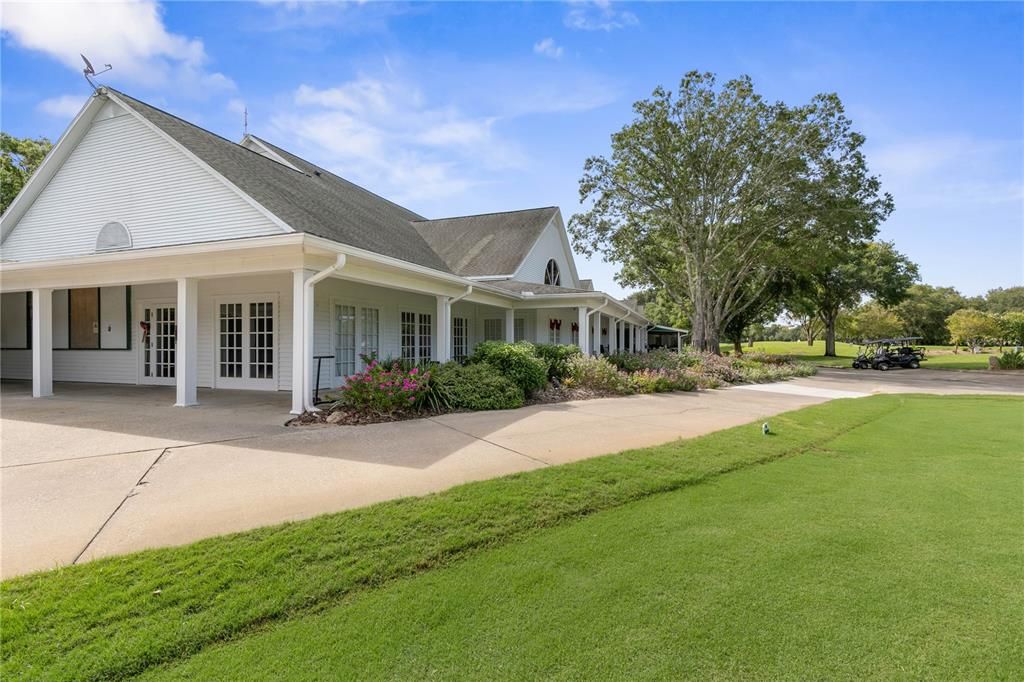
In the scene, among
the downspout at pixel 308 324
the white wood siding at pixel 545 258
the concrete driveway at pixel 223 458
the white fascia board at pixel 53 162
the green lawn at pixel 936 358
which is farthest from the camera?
the green lawn at pixel 936 358

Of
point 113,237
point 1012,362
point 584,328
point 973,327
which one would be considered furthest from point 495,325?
point 973,327

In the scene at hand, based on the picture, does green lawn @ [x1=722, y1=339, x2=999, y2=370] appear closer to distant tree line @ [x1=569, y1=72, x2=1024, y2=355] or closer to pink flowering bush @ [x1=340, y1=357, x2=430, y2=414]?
distant tree line @ [x1=569, y1=72, x2=1024, y2=355]

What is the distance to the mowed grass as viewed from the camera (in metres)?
2.21

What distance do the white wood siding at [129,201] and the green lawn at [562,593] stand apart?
7.33 m

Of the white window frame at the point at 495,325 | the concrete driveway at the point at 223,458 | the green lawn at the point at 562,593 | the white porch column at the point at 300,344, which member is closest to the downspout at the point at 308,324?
the white porch column at the point at 300,344

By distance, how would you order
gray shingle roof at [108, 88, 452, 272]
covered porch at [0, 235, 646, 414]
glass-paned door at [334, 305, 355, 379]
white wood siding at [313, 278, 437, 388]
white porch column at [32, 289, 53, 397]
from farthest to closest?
glass-paned door at [334, 305, 355, 379], white wood siding at [313, 278, 437, 388], white porch column at [32, 289, 53, 397], gray shingle roof at [108, 88, 452, 272], covered porch at [0, 235, 646, 414]

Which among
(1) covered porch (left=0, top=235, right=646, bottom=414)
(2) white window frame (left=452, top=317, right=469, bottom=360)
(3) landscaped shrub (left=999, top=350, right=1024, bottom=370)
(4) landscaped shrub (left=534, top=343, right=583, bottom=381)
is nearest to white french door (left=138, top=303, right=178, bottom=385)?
(1) covered porch (left=0, top=235, right=646, bottom=414)

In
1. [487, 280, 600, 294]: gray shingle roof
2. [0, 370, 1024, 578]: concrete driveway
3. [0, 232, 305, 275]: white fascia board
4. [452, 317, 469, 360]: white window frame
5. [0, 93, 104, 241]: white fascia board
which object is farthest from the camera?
[452, 317, 469, 360]: white window frame

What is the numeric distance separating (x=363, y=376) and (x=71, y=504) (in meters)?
4.41

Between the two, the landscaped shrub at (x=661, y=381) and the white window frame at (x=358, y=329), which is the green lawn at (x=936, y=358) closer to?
the landscaped shrub at (x=661, y=381)

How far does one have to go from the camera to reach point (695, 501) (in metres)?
4.41

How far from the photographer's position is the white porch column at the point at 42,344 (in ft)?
33.9

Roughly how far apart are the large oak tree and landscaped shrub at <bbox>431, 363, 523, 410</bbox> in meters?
16.5

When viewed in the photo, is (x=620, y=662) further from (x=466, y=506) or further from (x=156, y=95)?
(x=156, y=95)
